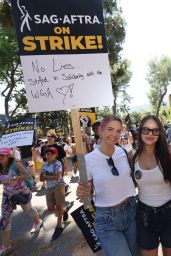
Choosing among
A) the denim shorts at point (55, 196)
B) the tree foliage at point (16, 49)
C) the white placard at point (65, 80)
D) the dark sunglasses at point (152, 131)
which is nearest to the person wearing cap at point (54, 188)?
the denim shorts at point (55, 196)

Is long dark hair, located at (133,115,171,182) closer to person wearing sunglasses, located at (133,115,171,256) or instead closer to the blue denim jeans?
person wearing sunglasses, located at (133,115,171,256)

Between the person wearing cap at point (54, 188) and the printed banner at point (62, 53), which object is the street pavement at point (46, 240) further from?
the printed banner at point (62, 53)

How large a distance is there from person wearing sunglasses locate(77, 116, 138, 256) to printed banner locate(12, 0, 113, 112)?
424mm

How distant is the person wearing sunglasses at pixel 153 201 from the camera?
9.47ft

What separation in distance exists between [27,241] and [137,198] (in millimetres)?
3286

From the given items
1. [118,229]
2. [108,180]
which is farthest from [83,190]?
[118,229]

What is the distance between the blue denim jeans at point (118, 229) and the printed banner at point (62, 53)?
0.99 meters

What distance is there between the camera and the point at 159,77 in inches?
2068

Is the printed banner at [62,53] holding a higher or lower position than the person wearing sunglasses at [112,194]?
higher

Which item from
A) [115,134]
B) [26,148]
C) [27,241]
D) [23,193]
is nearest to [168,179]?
[115,134]

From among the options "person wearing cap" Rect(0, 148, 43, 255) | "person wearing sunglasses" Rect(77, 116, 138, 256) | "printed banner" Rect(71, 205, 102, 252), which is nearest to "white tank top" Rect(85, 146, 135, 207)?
"person wearing sunglasses" Rect(77, 116, 138, 256)

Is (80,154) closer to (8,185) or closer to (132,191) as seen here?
(132,191)

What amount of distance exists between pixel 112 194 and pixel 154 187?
356mm

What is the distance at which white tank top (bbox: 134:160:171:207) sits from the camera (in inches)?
113
